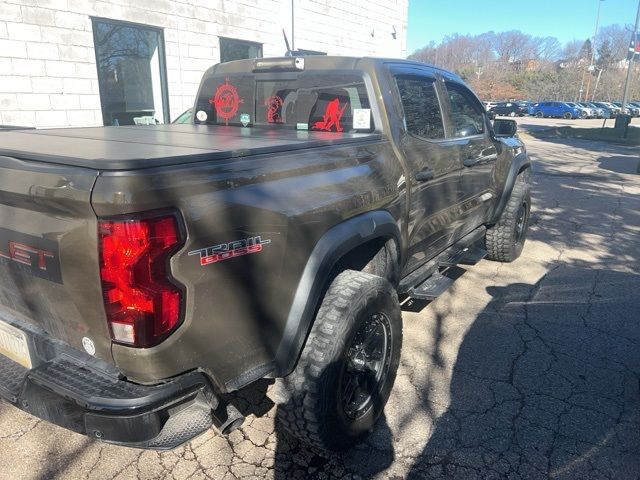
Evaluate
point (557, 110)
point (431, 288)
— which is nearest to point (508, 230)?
point (431, 288)

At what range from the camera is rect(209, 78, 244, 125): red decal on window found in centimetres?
377

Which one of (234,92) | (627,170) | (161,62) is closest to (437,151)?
(234,92)

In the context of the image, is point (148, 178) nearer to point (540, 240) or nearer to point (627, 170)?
point (540, 240)

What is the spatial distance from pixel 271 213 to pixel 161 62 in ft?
28.2

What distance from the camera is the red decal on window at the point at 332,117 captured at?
319 cm

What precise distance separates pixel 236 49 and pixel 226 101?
7.90 m

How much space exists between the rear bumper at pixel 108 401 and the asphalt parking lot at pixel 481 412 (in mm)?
722

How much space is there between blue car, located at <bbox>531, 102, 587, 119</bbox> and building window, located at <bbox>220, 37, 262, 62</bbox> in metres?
40.7

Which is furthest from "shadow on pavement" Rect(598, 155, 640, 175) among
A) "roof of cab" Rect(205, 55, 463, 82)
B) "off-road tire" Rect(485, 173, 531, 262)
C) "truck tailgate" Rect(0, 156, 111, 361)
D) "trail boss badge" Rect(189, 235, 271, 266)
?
"truck tailgate" Rect(0, 156, 111, 361)

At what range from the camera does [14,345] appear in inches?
80.0

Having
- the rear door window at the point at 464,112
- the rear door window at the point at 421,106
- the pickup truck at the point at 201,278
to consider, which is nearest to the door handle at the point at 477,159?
the rear door window at the point at 464,112

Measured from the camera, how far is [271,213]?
6.25ft

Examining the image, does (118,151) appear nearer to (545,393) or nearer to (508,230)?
(545,393)

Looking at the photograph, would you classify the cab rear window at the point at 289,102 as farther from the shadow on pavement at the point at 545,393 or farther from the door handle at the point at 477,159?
the shadow on pavement at the point at 545,393
